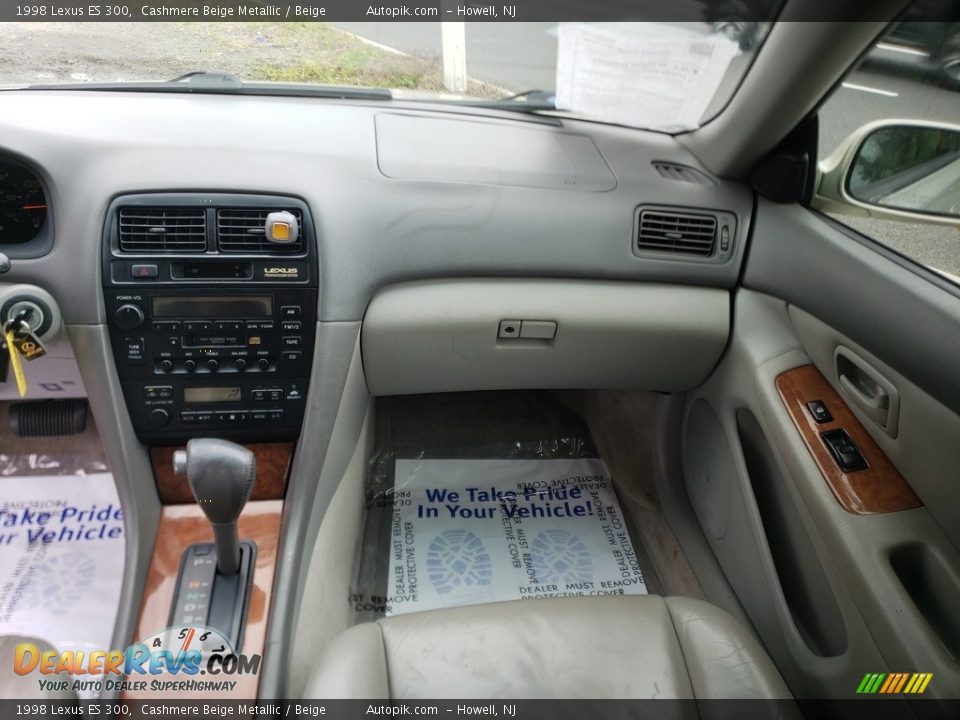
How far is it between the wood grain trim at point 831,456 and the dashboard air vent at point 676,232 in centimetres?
38

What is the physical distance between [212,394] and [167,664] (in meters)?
0.54

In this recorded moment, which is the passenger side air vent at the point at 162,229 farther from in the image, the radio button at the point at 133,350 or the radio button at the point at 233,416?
the radio button at the point at 233,416

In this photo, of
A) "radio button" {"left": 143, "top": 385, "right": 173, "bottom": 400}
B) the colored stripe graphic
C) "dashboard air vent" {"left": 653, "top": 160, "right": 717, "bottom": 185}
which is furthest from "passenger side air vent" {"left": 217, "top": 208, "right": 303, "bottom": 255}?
the colored stripe graphic

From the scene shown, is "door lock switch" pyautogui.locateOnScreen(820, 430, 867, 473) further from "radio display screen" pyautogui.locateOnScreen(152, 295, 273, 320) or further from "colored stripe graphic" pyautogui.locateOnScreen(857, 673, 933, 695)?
"radio display screen" pyautogui.locateOnScreen(152, 295, 273, 320)

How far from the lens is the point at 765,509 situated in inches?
61.2

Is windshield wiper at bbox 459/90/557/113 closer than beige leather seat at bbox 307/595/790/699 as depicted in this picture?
No

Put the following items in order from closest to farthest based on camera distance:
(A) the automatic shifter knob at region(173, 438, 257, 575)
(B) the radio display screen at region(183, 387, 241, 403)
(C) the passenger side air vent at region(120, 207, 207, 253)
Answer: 1. (A) the automatic shifter knob at region(173, 438, 257, 575)
2. (C) the passenger side air vent at region(120, 207, 207, 253)
3. (B) the radio display screen at region(183, 387, 241, 403)

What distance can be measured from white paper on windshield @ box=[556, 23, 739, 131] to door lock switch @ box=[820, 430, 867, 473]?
860 millimetres

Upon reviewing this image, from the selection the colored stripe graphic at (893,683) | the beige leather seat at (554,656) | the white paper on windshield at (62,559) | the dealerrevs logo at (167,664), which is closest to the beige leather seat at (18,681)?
the dealerrevs logo at (167,664)

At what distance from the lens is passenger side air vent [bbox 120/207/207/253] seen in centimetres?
131

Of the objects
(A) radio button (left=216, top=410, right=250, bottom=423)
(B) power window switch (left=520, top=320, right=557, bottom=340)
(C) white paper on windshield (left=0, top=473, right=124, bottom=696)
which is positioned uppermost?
(B) power window switch (left=520, top=320, right=557, bottom=340)

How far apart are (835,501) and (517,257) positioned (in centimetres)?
83

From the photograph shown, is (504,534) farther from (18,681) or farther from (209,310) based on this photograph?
(18,681)

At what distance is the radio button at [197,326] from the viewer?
136 cm
